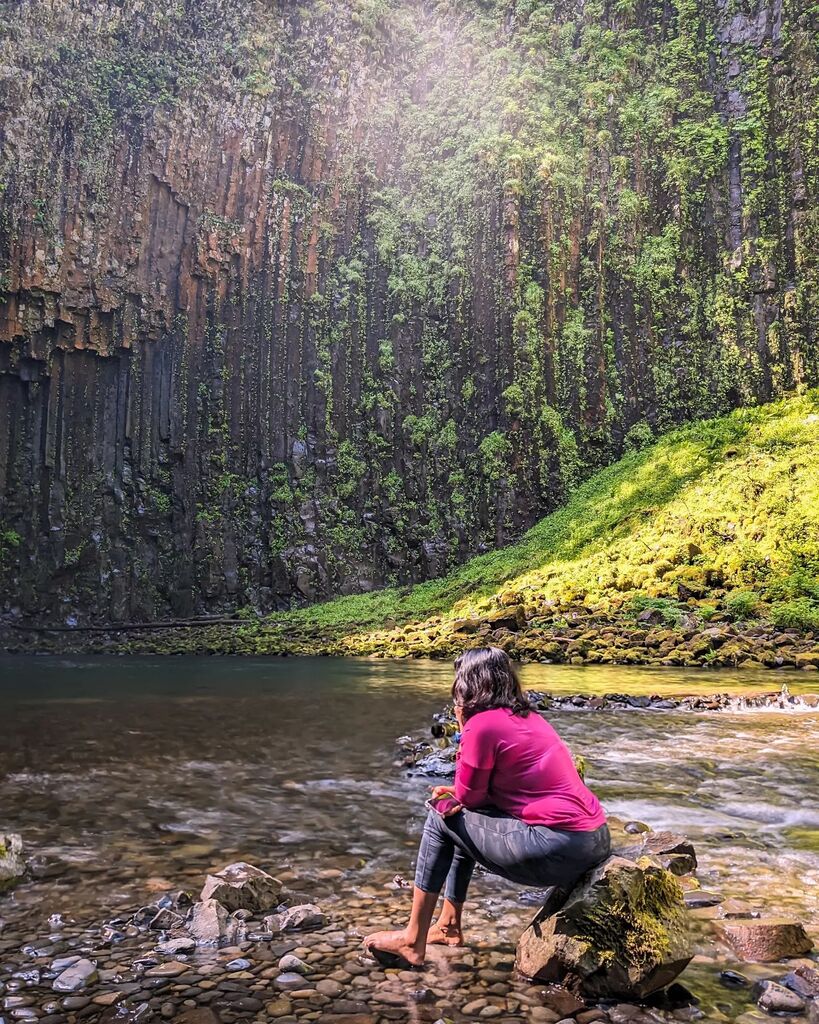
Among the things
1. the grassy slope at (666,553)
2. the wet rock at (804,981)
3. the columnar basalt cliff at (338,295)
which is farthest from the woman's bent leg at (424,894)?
the columnar basalt cliff at (338,295)

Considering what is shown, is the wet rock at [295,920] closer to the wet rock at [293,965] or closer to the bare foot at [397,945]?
the wet rock at [293,965]

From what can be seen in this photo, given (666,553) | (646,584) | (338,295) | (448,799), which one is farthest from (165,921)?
(338,295)

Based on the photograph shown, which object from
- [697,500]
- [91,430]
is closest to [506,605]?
[697,500]

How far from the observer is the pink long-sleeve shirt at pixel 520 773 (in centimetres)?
384

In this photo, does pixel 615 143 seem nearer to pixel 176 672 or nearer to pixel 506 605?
pixel 506 605

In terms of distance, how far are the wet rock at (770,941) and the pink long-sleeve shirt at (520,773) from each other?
99cm

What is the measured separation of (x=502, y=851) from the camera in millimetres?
3875

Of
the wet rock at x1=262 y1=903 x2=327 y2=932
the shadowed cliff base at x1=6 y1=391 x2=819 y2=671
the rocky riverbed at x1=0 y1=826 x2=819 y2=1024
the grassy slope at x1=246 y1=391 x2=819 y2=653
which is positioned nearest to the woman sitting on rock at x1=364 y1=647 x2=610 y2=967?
the rocky riverbed at x1=0 y1=826 x2=819 y2=1024

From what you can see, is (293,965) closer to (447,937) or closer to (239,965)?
(239,965)

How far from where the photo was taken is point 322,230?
46.7m

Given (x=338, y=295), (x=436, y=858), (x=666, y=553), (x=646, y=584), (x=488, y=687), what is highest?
(x=338, y=295)

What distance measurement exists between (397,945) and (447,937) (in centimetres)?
37

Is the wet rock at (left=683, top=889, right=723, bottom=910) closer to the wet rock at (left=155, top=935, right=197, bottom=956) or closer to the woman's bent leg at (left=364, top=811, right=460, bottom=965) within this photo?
the woman's bent leg at (left=364, top=811, right=460, bottom=965)

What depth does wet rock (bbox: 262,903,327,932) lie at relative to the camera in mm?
4336
